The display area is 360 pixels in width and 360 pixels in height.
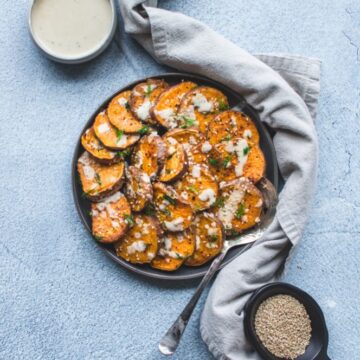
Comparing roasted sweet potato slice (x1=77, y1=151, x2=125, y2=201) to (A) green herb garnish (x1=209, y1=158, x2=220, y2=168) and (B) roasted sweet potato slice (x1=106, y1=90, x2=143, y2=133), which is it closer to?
(B) roasted sweet potato slice (x1=106, y1=90, x2=143, y2=133)

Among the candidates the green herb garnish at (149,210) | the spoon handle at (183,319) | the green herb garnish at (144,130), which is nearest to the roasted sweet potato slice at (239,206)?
the spoon handle at (183,319)

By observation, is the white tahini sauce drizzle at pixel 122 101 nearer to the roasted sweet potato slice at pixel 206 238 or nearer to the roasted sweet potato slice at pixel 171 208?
the roasted sweet potato slice at pixel 171 208

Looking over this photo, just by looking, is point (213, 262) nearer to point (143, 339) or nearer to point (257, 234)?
point (257, 234)

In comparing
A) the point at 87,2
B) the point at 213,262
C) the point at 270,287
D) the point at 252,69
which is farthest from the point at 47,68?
the point at 270,287

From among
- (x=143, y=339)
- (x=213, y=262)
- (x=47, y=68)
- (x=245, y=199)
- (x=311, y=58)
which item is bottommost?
(x=143, y=339)

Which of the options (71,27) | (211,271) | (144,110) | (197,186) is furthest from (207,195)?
(71,27)

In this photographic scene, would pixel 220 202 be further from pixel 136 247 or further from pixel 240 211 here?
pixel 136 247
